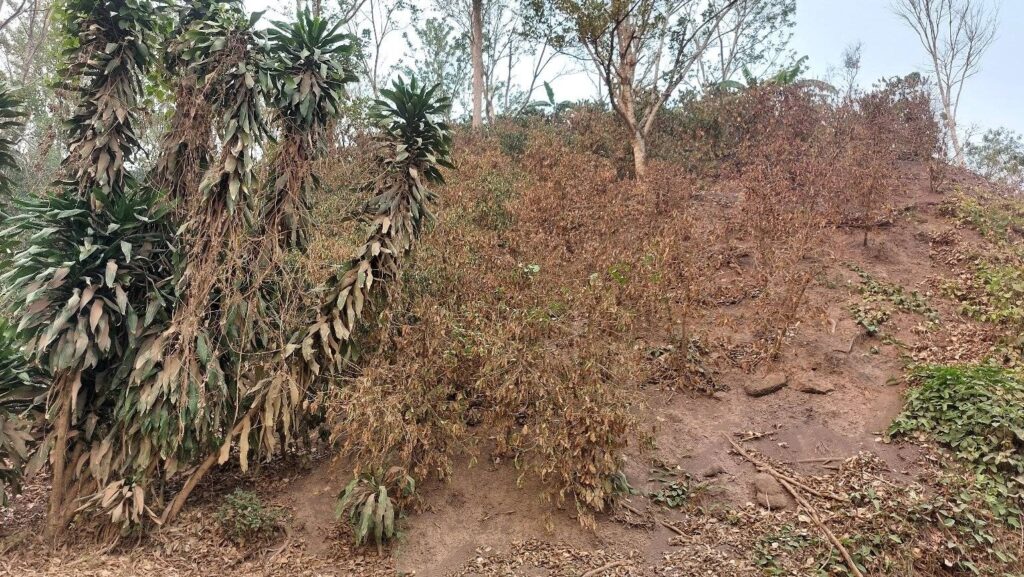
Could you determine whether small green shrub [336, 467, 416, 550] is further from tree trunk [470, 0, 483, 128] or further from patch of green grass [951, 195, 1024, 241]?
tree trunk [470, 0, 483, 128]

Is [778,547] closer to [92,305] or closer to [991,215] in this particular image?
[92,305]

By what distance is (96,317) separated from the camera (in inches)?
196

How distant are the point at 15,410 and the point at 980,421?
880 cm

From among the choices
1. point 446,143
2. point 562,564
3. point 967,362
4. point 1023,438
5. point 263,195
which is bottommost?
point 562,564

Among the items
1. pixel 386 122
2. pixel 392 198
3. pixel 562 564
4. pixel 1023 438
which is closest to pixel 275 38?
pixel 386 122

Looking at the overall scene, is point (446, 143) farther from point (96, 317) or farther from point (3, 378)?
point (3, 378)

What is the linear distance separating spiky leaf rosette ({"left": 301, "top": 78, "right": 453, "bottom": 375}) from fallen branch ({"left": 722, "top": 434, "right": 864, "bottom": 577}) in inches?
152

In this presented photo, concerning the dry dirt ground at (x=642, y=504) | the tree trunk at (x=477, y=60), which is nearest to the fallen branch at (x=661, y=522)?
the dry dirt ground at (x=642, y=504)

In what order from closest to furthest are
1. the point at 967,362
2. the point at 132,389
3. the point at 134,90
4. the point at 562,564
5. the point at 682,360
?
1. the point at 562,564
2. the point at 132,389
3. the point at 134,90
4. the point at 967,362
5. the point at 682,360

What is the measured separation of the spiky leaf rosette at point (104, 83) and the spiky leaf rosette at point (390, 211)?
224 centimetres

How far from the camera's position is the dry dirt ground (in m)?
5.01

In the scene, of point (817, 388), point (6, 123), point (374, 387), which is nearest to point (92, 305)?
point (374, 387)

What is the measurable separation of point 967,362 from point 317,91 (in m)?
7.22

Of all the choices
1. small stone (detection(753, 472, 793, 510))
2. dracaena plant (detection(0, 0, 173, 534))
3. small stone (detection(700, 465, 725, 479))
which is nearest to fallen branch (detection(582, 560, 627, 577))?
small stone (detection(700, 465, 725, 479))
